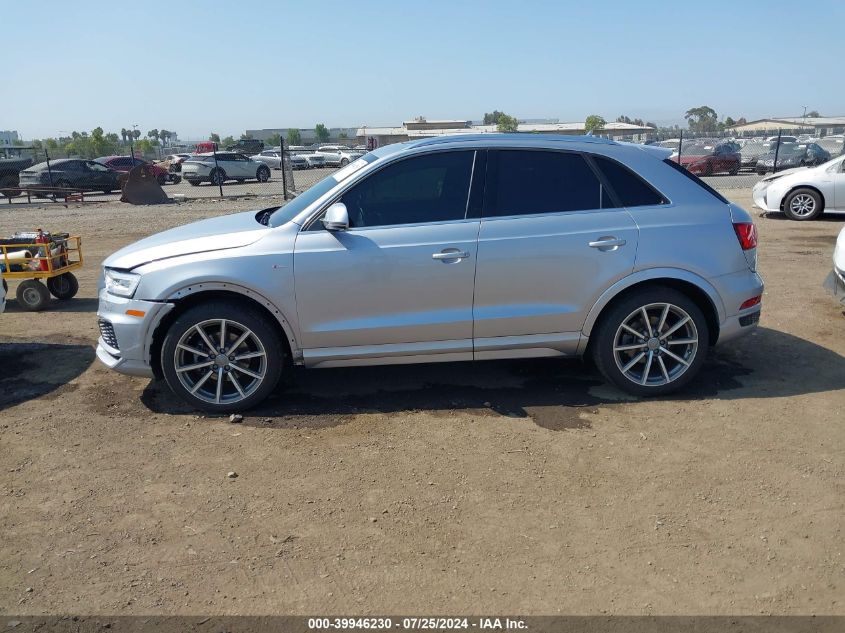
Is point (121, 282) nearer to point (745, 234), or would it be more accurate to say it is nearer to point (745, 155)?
point (745, 234)

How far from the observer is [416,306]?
4.86 m

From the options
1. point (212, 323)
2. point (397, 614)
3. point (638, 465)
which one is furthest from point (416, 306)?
point (397, 614)

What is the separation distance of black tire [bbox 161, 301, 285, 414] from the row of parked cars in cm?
2590

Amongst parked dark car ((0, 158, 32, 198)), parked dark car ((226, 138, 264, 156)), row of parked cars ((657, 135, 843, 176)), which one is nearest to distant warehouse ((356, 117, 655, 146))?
row of parked cars ((657, 135, 843, 176))

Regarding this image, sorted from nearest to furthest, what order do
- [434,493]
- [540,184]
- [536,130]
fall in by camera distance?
[434,493] → [540,184] → [536,130]

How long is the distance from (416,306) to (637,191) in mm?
1819

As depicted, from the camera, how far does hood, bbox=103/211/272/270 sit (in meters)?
4.86

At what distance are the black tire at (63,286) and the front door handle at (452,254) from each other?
18.5 feet

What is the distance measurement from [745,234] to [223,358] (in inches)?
151

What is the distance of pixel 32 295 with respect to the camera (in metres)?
7.93

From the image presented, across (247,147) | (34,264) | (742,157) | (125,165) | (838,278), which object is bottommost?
(34,264)

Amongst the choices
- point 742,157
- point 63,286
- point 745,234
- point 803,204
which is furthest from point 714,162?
point 63,286

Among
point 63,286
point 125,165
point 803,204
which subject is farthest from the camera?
point 125,165

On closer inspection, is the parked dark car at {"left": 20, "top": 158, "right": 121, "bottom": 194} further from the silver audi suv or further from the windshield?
the silver audi suv
